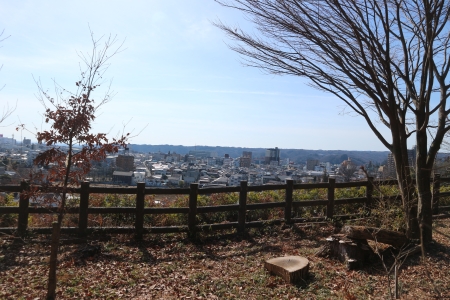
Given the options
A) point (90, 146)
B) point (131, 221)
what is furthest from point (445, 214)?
point (90, 146)

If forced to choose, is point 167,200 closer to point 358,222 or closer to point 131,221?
point 131,221

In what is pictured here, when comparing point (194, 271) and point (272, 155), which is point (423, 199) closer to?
point (194, 271)

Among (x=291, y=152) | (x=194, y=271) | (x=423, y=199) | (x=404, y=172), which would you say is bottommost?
(x=194, y=271)

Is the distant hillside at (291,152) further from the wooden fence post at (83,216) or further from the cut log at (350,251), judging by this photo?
the cut log at (350,251)

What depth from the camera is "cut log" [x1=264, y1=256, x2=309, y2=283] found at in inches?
246

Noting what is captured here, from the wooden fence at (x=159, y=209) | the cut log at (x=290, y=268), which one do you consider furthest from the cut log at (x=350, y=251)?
the wooden fence at (x=159, y=209)

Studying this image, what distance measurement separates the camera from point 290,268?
20.9 feet

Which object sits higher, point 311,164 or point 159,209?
point 311,164

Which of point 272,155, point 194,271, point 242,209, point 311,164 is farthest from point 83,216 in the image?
point 311,164

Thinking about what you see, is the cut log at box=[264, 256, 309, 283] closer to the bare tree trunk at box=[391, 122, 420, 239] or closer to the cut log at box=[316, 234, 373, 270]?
the cut log at box=[316, 234, 373, 270]

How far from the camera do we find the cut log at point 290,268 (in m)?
6.25

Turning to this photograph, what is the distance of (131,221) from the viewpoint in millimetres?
9812

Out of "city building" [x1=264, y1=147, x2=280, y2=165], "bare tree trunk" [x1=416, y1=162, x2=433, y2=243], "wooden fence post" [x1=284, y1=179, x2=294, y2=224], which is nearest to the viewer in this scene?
"bare tree trunk" [x1=416, y1=162, x2=433, y2=243]

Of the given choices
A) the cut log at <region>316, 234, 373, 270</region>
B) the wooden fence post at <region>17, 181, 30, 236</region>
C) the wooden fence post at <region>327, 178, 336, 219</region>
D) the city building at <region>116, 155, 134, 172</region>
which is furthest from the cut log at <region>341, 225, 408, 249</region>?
the wooden fence post at <region>17, 181, 30, 236</region>
